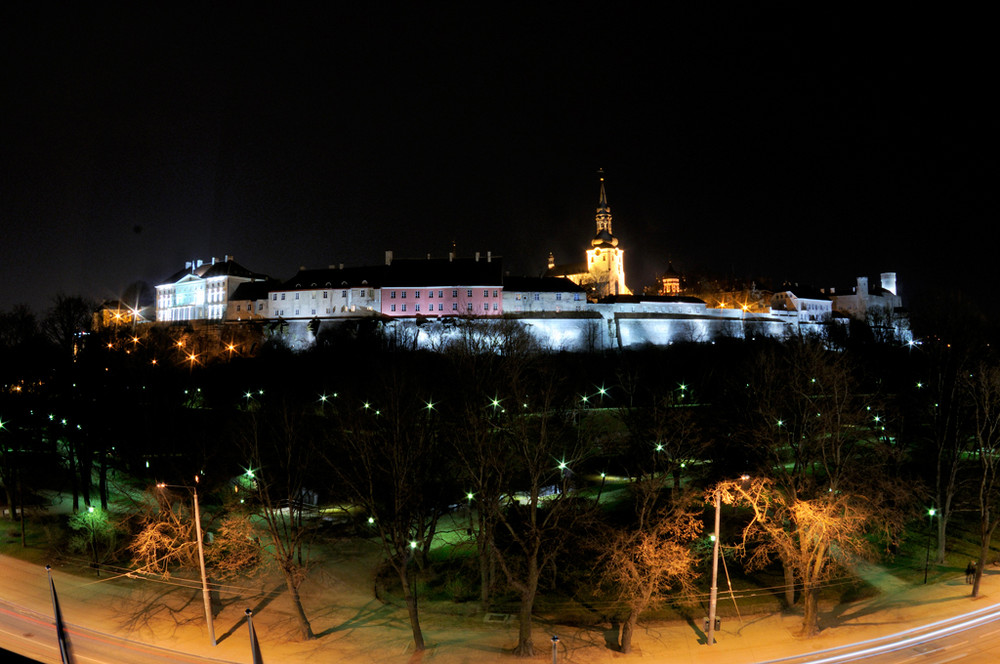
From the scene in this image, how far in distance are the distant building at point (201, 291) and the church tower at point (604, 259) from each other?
5155 centimetres

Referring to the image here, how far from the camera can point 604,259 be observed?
4520 inches

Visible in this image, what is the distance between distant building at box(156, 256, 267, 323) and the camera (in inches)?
3543

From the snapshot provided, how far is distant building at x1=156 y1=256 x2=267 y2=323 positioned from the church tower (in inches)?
2030

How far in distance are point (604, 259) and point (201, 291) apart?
61533 millimetres

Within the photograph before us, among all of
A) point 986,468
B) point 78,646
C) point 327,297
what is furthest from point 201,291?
point 986,468

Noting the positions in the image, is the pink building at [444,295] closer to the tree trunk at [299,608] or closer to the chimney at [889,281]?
the tree trunk at [299,608]

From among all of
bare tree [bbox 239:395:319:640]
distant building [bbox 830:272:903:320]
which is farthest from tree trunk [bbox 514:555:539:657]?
distant building [bbox 830:272:903:320]

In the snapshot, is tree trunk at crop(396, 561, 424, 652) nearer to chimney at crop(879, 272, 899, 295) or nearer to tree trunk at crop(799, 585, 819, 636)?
tree trunk at crop(799, 585, 819, 636)

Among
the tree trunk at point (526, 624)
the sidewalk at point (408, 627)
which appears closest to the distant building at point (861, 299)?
the sidewalk at point (408, 627)

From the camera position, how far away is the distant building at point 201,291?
9000 cm

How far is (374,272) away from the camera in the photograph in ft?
279

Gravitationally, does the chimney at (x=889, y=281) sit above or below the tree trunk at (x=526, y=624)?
above

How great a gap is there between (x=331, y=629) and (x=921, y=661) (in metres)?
16.5

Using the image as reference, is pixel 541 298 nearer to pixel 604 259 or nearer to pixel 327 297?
pixel 327 297
